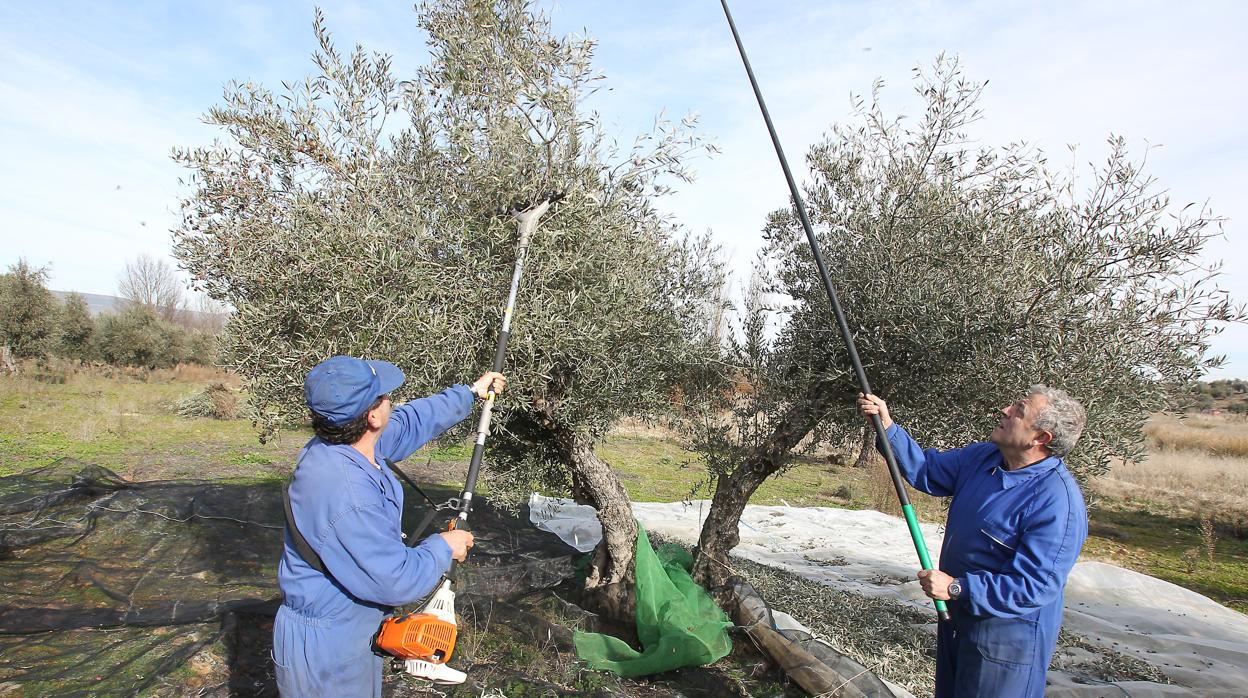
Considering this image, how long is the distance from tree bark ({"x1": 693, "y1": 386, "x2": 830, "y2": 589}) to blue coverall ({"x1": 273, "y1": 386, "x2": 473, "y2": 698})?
4.08m

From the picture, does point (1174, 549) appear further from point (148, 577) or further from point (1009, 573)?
point (148, 577)

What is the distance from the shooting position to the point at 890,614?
725 centimetres

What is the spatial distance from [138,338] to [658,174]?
106 ft

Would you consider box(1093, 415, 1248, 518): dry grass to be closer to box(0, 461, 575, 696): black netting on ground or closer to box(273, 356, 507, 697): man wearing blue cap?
box(273, 356, 507, 697): man wearing blue cap

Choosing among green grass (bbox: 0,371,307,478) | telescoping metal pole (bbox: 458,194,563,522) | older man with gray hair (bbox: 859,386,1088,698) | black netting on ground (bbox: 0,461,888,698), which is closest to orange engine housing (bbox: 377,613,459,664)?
telescoping metal pole (bbox: 458,194,563,522)

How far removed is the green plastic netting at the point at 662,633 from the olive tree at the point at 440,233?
159cm

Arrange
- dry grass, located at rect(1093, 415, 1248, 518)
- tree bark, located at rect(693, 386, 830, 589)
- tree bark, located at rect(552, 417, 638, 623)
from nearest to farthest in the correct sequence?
tree bark, located at rect(693, 386, 830, 589) → tree bark, located at rect(552, 417, 638, 623) → dry grass, located at rect(1093, 415, 1248, 518)

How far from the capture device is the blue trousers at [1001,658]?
3154 millimetres

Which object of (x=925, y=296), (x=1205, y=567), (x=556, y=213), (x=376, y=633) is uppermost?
(x=556, y=213)

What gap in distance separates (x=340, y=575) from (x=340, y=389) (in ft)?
2.51

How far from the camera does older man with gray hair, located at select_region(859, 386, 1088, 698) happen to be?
3064mm

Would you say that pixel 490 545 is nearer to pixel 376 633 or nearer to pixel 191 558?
pixel 191 558

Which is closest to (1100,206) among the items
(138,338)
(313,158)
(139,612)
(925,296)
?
(925,296)

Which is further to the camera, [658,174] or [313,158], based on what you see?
[658,174]
